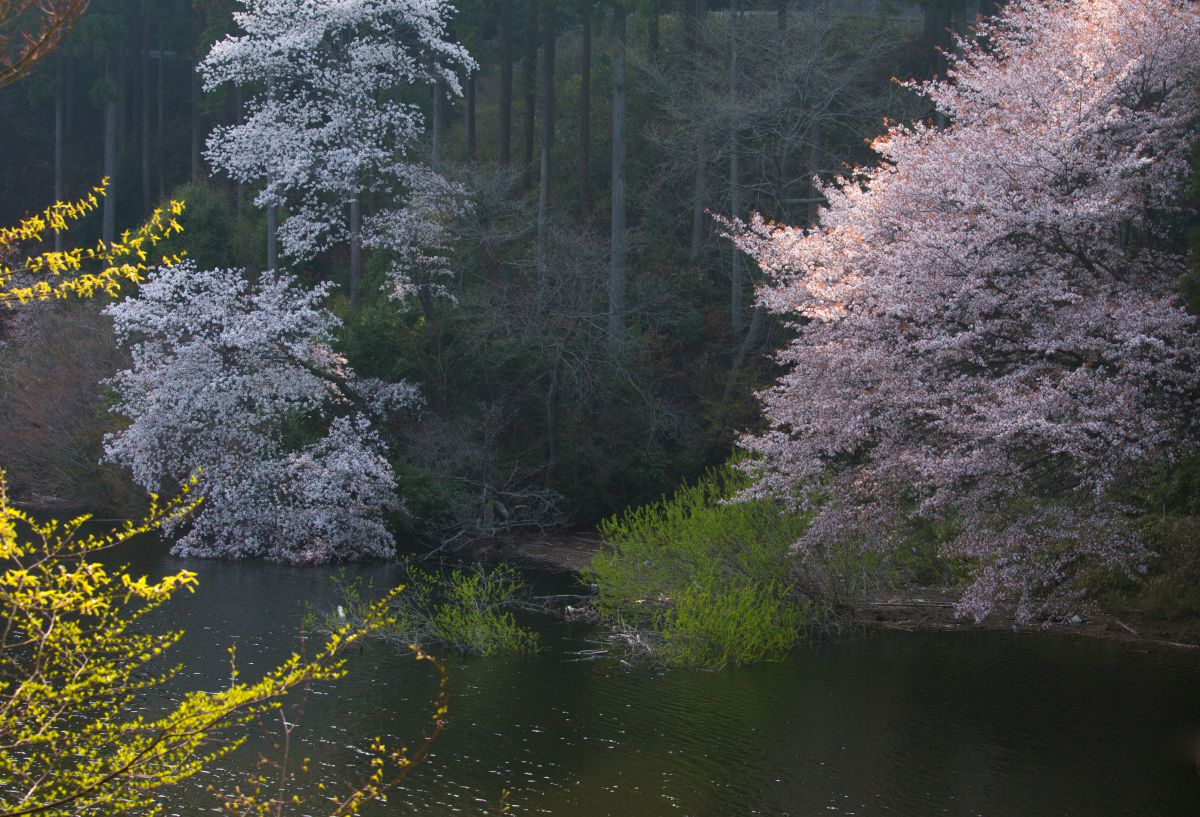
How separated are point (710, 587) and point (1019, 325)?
16.4ft

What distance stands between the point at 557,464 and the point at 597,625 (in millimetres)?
7731

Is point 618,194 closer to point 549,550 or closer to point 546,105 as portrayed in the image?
point 546,105

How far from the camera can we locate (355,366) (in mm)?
24406

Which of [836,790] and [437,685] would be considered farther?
[437,685]

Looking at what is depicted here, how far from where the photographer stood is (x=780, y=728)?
12.1m

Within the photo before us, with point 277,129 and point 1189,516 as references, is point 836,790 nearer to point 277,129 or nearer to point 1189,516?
point 1189,516

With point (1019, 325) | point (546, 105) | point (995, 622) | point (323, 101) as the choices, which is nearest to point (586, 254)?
point (546, 105)

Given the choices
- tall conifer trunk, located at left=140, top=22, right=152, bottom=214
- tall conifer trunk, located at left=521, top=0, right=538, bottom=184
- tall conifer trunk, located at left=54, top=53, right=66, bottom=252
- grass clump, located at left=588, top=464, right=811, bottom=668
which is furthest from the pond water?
tall conifer trunk, located at left=54, top=53, right=66, bottom=252

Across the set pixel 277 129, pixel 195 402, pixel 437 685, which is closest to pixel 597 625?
pixel 437 685

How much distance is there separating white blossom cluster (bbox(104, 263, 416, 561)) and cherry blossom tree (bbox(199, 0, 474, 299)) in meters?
3.55

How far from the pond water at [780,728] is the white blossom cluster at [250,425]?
18.8ft

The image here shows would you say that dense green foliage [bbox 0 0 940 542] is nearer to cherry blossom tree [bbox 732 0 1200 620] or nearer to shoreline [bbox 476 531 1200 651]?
shoreline [bbox 476 531 1200 651]

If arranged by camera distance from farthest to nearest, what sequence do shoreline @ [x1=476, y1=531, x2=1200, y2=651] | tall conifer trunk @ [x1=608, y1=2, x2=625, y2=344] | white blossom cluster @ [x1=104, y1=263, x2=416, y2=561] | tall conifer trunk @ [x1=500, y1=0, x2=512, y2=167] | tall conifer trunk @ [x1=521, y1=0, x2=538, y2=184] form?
1. tall conifer trunk @ [x1=521, y1=0, x2=538, y2=184]
2. tall conifer trunk @ [x1=500, y1=0, x2=512, y2=167]
3. tall conifer trunk @ [x1=608, y1=2, x2=625, y2=344]
4. white blossom cluster @ [x1=104, y1=263, x2=416, y2=561]
5. shoreline @ [x1=476, y1=531, x2=1200, y2=651]

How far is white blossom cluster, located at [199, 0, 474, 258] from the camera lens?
2597cm
